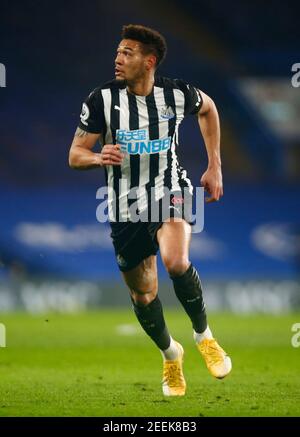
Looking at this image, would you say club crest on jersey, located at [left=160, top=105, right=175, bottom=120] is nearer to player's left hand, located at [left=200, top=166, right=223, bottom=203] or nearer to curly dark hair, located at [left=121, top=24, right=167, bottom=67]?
curly dark hair, located at [left=121, top=24, right=167, bottom=67]

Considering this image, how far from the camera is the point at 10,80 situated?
15234 mm

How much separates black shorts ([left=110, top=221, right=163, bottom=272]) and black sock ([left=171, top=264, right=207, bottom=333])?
0.35m

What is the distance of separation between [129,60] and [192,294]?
151 cm

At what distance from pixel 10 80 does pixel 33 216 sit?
95.2 inches

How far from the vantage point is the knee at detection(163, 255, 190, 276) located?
204 inches

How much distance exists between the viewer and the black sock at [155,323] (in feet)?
18.7

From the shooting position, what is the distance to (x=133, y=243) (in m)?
5.59

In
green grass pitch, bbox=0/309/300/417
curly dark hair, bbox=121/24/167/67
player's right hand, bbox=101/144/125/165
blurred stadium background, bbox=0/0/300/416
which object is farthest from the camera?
blurred stadium background, bbox=0/0/300/416

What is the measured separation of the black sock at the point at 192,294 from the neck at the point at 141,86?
1.19 meters

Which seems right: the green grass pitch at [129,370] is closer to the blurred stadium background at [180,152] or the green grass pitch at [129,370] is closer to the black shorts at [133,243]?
the black shorts at [133,243]

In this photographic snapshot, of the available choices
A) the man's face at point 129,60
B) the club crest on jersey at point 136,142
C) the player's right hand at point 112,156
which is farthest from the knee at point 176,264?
the man's face at point 129,60

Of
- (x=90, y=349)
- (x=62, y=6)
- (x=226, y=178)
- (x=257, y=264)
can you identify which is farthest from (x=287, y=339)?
(x=62, y=6)

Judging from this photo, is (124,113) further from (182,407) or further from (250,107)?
(250,107)

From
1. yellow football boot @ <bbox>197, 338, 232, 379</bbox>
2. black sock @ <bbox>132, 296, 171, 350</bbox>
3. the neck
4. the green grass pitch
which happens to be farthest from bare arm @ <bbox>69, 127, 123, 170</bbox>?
the green grass pitch
